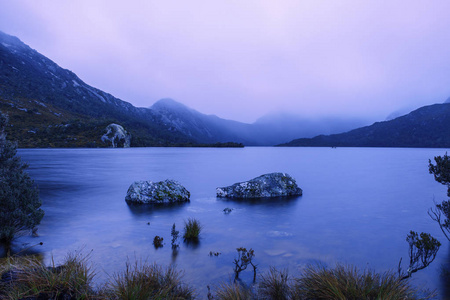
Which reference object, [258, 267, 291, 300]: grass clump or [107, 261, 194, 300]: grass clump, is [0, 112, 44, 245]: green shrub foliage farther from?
[258, 267, 291, 300]: grass clump

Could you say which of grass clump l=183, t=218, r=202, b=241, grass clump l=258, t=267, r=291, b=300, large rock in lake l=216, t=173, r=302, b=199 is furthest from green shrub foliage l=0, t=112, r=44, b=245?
large rock in lake l=216, t=173, r=302, b=199

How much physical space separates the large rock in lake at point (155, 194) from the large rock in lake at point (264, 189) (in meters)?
3.45

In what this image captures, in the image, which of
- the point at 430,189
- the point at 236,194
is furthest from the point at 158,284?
the point at 430,189

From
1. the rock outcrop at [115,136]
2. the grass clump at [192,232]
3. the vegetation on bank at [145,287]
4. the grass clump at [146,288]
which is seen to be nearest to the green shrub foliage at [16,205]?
the vegetation on bank at [145,287]

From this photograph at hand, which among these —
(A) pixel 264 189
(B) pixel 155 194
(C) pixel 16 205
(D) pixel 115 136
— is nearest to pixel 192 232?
(C) pixel 16 205

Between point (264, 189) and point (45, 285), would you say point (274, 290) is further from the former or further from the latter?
point (264, 189)

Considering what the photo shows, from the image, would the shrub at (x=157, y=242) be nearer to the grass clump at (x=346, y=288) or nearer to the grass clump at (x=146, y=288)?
the grass clump at (x=146, y=288)

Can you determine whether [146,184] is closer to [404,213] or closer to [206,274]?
[206,274]

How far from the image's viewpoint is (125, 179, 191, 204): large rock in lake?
53.2 ft

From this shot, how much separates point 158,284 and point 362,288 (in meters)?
4.17

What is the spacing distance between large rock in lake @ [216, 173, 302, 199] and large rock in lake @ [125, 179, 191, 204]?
136 inches

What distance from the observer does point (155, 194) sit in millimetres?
16391

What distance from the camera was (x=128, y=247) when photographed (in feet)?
29.9

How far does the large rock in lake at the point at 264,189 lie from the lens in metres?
18.5
